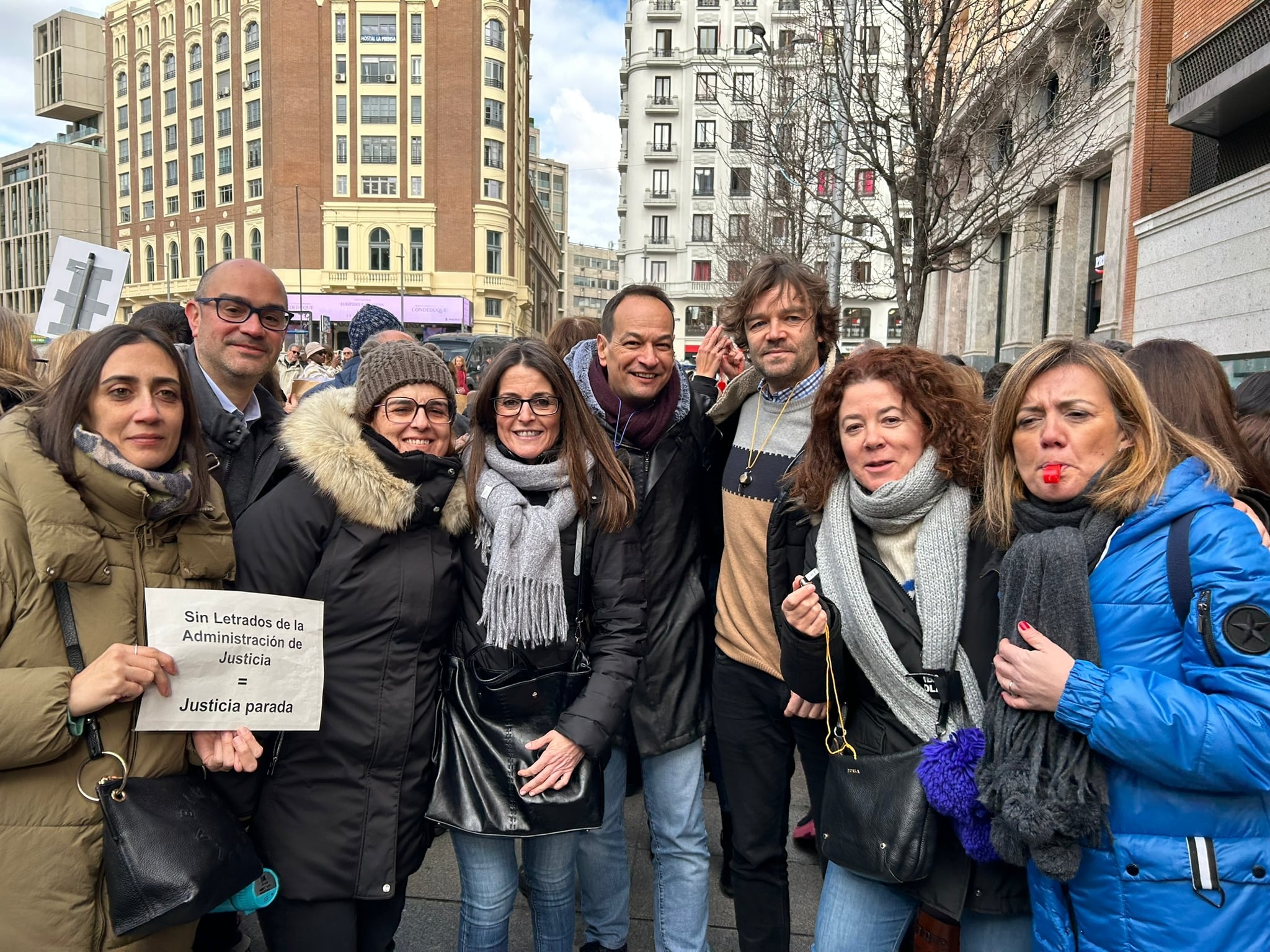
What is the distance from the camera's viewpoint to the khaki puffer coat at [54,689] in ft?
6.28

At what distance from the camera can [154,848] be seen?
198 centimetres

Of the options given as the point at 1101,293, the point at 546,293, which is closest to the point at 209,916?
the point at 1101,293

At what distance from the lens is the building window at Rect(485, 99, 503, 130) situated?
53219mm

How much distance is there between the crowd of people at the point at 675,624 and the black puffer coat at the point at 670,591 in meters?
0.01

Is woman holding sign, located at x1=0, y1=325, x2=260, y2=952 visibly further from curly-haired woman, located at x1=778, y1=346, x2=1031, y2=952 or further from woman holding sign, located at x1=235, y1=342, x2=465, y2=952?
curly-haired woman, located at x1=778, y1=346, x2=1031, y2=952

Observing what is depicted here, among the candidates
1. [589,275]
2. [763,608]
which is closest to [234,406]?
[763,608]

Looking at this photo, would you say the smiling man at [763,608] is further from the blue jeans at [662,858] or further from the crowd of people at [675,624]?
the blue jeans at [662,858]

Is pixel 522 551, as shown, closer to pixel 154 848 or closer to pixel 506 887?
pixel 506 887

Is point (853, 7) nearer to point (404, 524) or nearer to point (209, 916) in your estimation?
point (404, 524)

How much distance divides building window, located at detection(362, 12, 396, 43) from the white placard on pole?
182 feet

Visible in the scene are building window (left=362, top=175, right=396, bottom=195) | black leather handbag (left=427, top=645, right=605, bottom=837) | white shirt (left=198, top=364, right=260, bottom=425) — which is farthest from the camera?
building window (left=362, top=175, right=396, bottom=195)

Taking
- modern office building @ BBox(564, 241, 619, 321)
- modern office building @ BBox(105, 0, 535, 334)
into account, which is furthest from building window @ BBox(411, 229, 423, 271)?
modern office building @ BBox(564, 241, 619, 321)

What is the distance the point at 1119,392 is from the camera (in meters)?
2.04

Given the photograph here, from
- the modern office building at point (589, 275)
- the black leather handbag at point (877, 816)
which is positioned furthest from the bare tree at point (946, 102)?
the modern office building at point (589, 275)
